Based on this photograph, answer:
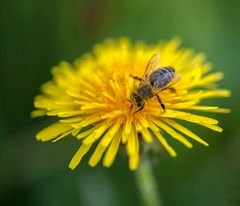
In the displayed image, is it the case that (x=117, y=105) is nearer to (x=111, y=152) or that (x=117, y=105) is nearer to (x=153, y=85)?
(x=153, y=85)

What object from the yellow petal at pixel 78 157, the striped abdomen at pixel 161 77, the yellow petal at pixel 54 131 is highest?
the yellow petal at pixel 54 131

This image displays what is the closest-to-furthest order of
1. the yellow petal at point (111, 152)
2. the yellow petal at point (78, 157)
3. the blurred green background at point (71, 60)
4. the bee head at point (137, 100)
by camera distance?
the yellow petal at point (111, 152)
the yellow petal at point (78, 157)
the bee head at point (137, 100)
the blurred green background at point (71, 60)

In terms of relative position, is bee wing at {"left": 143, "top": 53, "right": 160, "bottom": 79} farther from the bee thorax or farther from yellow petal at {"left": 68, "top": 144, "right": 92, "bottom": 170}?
yellow petal at {"left": 68, "top": 144, "right": 92, "bottom": 170}

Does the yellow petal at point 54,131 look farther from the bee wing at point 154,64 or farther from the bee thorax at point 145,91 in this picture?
the bee wing at point 154,64

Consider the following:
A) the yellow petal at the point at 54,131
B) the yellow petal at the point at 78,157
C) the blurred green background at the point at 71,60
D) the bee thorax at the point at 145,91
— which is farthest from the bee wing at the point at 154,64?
the blurred green background at the point at 71,60

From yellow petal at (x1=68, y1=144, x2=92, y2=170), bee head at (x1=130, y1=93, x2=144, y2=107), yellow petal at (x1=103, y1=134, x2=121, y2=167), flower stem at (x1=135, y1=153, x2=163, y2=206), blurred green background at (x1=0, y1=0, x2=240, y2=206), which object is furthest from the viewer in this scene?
blurred green background at (x1=0, y1=0, x2=240, y2=206)

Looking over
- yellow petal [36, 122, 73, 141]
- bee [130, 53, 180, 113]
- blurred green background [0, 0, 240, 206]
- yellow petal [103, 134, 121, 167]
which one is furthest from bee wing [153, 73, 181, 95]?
blurred green background [0, 0, 240, 206]
